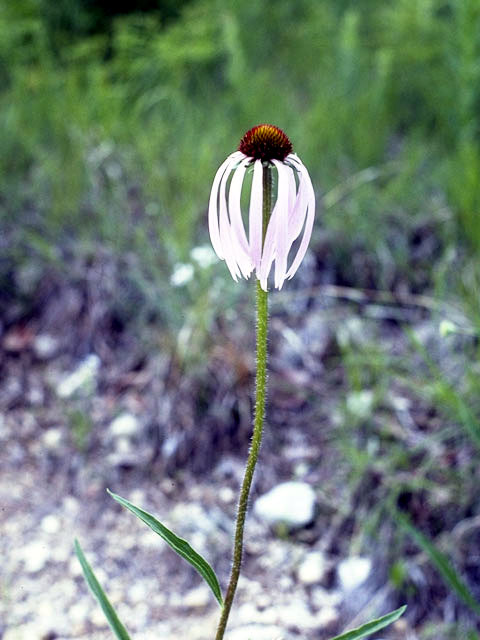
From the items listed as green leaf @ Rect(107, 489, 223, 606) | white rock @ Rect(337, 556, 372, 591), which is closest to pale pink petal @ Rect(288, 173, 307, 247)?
green leaf @ Rect(107, 489, 223, 606)

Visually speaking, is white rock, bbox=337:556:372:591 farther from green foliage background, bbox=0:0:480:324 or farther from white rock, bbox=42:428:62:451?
green foliage background, bbox=0:0:480:324

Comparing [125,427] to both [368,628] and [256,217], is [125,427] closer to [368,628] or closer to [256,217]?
[368,628]

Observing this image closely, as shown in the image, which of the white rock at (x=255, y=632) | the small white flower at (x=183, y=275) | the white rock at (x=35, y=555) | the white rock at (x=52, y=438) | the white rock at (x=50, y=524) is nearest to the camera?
the white rock at (x=255, y=632)

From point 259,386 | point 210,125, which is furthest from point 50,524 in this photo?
point 210,125

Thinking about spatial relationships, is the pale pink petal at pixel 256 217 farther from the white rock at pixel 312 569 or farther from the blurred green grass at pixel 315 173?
the white rock at pixel 312 569

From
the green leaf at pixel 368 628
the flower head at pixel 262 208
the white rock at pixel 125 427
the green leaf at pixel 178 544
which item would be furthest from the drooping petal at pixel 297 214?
the white rock at pixel 125 427

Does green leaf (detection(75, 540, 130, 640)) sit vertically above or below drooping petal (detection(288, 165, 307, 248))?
below

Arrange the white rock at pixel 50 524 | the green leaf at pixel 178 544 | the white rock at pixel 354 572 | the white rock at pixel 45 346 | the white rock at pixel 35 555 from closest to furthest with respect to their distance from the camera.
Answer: the green leaf at pixel 178 544
the white rock at pixel 354 572
the white rock at pixel 35 555
the white rock at pixel 50 524
the white rock at pixel 45 346

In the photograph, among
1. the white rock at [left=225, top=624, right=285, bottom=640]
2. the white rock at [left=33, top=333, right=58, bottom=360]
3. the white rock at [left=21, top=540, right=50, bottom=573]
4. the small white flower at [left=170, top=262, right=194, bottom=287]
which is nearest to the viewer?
the white rock at [left=225, top=624, right=285, bottom=640]
